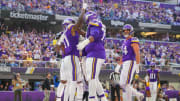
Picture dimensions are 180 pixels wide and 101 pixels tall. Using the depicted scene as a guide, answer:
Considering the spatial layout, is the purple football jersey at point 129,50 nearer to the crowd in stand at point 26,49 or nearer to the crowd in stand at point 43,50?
the crowd in stand at point 43,50

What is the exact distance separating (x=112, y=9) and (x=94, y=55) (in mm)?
26220

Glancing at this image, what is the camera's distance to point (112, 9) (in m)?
33.7

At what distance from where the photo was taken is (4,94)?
12.2 meters

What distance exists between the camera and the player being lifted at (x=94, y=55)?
7.79 meters

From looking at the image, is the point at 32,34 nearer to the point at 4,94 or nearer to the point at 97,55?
the point at 4,94

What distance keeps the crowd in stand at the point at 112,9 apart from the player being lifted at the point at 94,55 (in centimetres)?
2087

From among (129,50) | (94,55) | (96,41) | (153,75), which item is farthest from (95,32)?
(153,75)

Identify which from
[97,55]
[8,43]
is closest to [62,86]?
[97,55]

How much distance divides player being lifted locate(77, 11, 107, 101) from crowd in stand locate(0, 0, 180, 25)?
822 inches

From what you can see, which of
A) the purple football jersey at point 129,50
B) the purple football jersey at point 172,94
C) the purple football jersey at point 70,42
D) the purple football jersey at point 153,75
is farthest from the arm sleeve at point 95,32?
the purple football jersey at point 172,94

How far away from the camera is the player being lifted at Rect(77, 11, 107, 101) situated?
779cm

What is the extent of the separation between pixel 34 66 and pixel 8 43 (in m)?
3.49

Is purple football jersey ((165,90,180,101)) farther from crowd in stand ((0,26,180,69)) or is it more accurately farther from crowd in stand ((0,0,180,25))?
crowd in stand ((0,0,180,25))

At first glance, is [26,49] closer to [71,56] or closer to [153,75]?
[153,75]
